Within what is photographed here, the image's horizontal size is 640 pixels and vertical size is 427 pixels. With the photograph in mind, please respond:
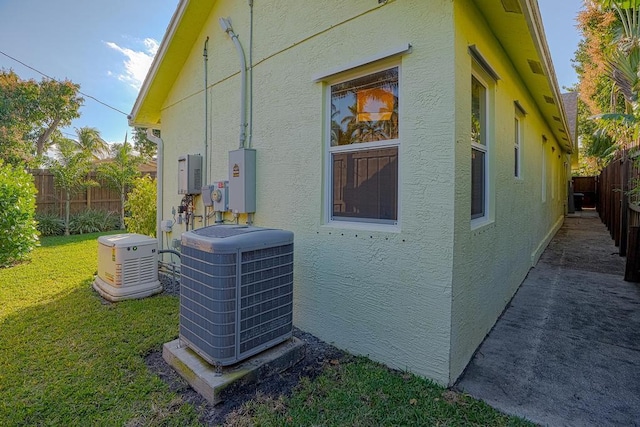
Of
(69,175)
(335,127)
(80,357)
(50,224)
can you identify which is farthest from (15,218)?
(335,127)

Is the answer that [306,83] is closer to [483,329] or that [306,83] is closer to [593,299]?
[483,329]

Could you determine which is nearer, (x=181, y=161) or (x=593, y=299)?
(x=593, y=299)

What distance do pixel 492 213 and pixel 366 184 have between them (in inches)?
65.1

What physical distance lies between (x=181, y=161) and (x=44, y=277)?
326 cm

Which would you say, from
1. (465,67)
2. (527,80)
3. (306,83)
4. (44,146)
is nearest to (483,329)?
(465,67)

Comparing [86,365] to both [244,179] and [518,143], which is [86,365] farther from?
[518,143]

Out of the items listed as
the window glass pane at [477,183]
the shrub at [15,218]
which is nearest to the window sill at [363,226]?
the window glass pane at [477,183]

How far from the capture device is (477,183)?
349cm

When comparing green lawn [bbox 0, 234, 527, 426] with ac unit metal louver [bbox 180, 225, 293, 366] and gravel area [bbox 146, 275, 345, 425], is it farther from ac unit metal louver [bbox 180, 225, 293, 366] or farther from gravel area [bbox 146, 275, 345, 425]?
ac unit metal louver [bbox 180, 225, 293, 366]

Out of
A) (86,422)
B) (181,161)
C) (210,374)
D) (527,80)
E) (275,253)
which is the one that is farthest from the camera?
(181,161)

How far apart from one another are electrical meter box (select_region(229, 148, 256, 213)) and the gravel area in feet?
6.06

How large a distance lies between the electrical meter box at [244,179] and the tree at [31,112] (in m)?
15.3

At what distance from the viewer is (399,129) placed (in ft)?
→ 9.28

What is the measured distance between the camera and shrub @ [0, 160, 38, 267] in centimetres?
637
